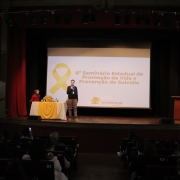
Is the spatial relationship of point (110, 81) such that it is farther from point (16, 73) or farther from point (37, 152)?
point (37, 152)

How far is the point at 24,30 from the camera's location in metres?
12.0

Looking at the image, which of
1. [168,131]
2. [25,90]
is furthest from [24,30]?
[168,131]

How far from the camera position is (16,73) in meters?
12.1

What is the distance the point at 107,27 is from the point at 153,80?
301 centimetres

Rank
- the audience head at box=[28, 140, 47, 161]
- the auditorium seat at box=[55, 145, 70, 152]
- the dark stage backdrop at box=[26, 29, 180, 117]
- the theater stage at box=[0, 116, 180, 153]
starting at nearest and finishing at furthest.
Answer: the audience head at box=[28, 140, 47, 161]
the auditorium seat at box=[55, 145, 70, 152]
the theater stage at box=[0, 116, 180, 153]
the dark stage backdrop at box=[26, 29, 180, 117]

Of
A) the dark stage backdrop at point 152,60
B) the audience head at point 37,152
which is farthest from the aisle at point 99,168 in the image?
the dark stage backdrop at point 152,60

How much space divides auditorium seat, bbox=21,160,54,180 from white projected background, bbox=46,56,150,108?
8.80 metres

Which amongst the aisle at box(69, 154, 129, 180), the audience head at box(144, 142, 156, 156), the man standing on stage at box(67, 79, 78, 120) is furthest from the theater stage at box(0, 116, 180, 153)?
the audience head at box(144, 142, 156, 156)

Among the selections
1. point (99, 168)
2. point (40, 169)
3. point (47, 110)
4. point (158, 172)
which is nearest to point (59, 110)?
point (47, 110)

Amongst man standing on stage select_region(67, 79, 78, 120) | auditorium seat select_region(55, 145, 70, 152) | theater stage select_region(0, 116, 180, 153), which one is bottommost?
theater stage select_region(0, 116, 180, 153)

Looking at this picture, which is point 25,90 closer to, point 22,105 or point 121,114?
point 22,105

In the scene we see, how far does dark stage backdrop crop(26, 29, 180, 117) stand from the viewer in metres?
12.3

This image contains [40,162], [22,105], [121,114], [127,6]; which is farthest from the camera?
[121,114]

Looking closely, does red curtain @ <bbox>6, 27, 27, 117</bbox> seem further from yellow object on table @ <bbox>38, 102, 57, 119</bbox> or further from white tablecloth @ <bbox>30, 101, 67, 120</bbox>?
yellow object on table @ <bbox>38, 102, 57, 119</bbox>
